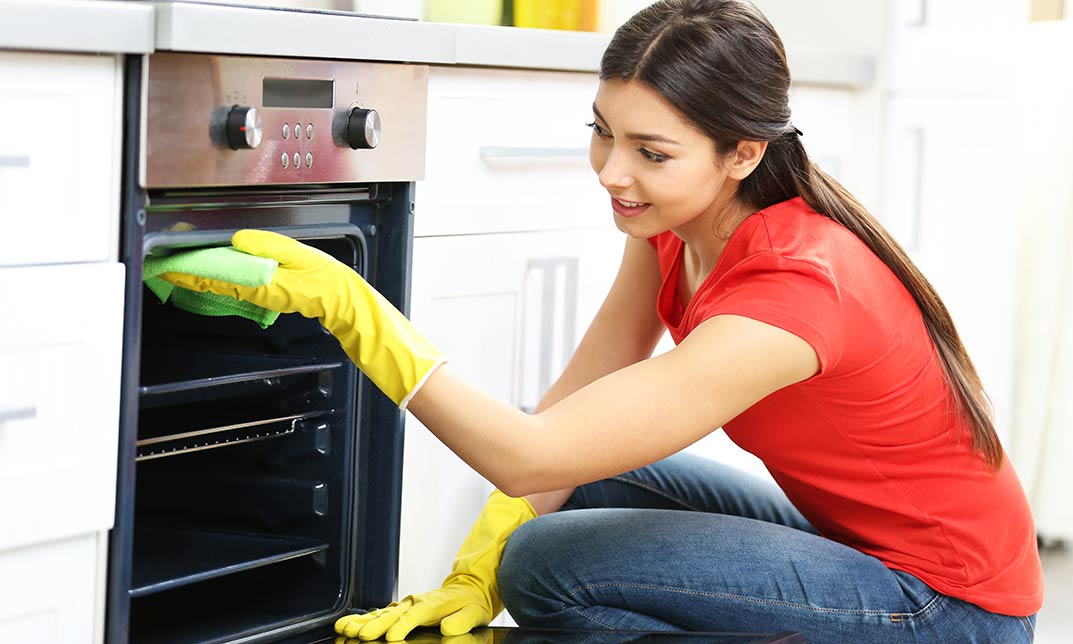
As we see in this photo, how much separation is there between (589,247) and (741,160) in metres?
0.59

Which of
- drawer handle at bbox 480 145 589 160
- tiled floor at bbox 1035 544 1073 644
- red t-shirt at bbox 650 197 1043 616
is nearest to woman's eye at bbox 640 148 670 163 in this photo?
red t-shirt at bbox 650 197 1043 616

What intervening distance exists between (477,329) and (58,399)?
0.72 meters

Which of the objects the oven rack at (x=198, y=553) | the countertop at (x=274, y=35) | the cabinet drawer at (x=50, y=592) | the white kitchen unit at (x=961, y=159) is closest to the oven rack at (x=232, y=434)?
the oven rack at (x=198, y=553)

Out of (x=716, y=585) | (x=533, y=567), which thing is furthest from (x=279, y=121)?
(x=716, y=585)

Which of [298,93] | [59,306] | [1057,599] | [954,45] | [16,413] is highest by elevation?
[954,45]

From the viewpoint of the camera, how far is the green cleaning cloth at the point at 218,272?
1.33 m

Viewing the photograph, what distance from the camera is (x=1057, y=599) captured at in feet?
8.52

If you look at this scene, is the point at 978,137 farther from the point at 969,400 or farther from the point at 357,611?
the point at 357,611

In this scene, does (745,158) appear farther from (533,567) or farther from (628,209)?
(533,567)

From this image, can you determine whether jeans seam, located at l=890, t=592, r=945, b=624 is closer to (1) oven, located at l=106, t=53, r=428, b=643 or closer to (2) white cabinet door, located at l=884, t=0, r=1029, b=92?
(1) oven, located at l=106, t=53, r=428, b=643

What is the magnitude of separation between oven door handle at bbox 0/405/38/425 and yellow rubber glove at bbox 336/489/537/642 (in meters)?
0.48

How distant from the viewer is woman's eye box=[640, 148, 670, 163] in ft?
4.76

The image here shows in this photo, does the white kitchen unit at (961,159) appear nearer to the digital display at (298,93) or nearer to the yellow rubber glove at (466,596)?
the yellow rubber glove at (466,596)

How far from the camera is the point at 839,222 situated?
61.7 inches
